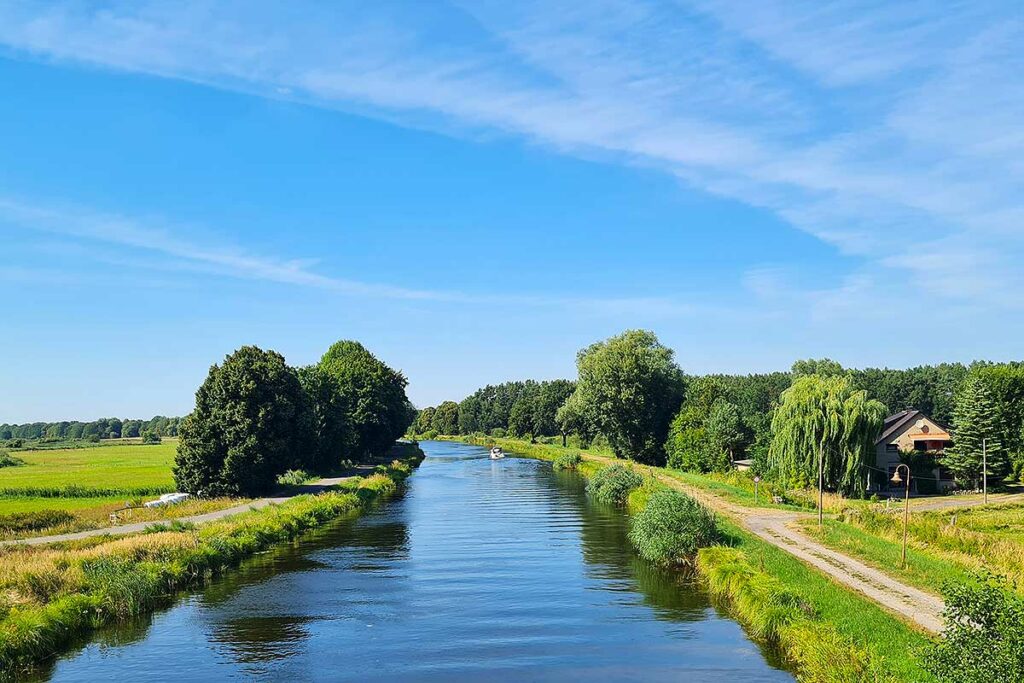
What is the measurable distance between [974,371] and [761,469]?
919 inches

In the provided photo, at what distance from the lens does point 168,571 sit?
115 feet

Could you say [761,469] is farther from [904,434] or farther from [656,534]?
[656,534]

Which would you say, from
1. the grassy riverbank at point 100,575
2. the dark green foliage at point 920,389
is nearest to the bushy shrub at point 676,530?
the grassy riverbank at point 100,575

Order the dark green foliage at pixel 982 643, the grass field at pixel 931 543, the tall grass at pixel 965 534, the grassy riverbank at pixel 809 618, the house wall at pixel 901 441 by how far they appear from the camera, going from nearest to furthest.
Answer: the dark green foliage at pixel 982 643
the grassy riverbank at pixel 809 618
the grass field at pixel 931 543
the tall grass at pixel 965 534
the house wall at pixel 901 441

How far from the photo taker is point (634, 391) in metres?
93.1

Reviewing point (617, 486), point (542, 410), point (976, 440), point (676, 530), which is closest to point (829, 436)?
point (976, 440)

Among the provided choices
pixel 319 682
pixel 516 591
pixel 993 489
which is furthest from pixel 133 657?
pixel 993 489

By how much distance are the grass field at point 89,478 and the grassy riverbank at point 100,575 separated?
2240cm

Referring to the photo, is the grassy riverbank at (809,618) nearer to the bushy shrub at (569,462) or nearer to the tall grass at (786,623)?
the tall grass at (786,623)

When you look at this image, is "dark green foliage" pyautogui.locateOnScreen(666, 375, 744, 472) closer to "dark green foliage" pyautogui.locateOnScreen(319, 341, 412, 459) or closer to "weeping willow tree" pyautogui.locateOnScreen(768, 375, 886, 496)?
"weeping willow tree" pyautogui.locateOnScreen(768, 375, 886, 496)

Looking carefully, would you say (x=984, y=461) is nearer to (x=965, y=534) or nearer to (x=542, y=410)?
(x=965, y=534)

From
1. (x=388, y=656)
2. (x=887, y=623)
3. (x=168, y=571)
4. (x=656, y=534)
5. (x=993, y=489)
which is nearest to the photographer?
(x=887, y=623)

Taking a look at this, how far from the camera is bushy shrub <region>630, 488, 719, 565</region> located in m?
39.2

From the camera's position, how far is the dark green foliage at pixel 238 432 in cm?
6156
